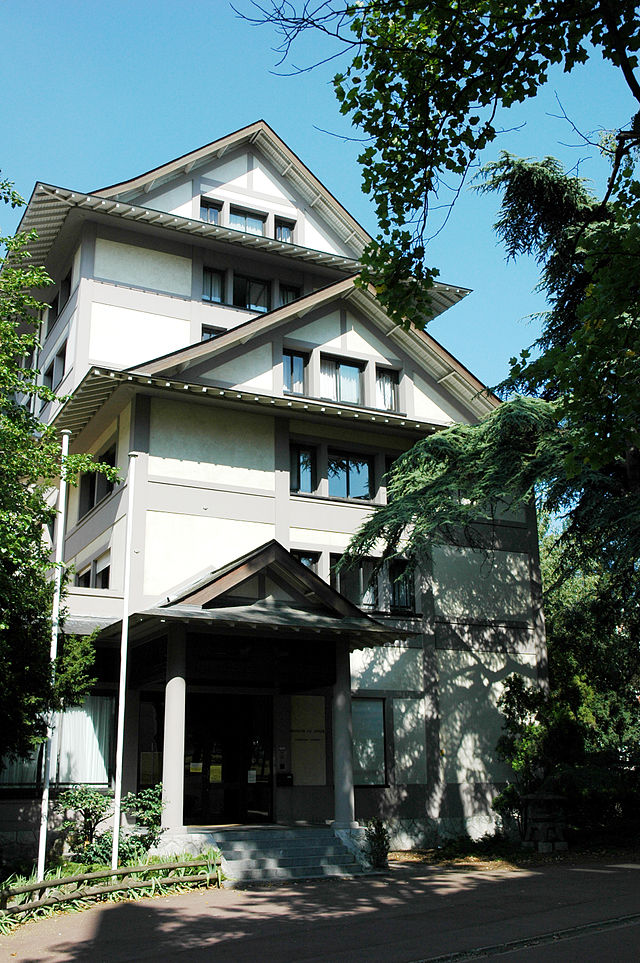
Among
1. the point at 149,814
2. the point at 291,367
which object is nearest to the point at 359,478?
the point at 291,367

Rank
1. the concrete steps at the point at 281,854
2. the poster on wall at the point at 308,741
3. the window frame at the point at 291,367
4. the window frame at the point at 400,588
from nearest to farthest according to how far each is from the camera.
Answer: the concrete steps at the point at 281,854 < the poster on wall at the point at 308,741 < the window frame at the point at 400,588 < the window frame at the point at 291,367

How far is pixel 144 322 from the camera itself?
81.2 ft

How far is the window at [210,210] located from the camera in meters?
27.3

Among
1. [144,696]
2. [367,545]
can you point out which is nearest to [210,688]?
[144,696]

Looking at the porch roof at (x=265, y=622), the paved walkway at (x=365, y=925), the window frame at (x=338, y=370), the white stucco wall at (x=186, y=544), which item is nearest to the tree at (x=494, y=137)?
the paved walkway at (x=365, y=925)

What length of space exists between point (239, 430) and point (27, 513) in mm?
9132

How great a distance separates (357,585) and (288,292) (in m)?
10.2

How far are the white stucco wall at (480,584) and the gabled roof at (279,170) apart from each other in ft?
33.2

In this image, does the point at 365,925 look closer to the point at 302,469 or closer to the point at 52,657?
the point at 52,657

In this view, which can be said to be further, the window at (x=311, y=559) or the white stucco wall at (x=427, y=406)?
the white stucco wall at (x=427, y=406)

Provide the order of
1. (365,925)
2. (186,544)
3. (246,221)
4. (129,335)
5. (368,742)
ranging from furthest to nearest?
(246,221) → (129,335) → (368,742) → (186,544) → (365,925)

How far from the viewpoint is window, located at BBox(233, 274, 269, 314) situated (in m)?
26.8

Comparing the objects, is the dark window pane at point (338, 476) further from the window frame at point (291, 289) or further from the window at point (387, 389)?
the window frame at point (291, 289)

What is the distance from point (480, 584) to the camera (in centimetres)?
2464
